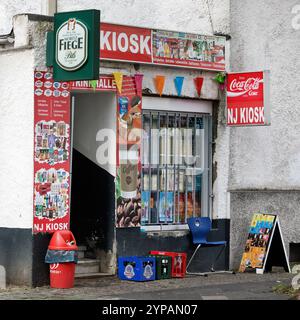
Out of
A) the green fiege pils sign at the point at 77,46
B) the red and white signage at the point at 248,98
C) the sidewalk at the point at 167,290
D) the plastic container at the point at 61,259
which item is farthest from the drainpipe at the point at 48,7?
the sidewalk at the point at 167,290

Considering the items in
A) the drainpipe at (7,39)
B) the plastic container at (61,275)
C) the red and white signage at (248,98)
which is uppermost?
the drainpipe at (7,39)

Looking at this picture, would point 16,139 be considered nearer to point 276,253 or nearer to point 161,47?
point 161,47

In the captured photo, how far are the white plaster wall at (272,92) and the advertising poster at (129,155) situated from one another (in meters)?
2.10

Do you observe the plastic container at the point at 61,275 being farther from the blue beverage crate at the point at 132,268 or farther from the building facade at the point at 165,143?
the blue beverage crate at the point at 132,268

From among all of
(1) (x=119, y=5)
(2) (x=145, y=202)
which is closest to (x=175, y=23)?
(1) (x=119, y=5)

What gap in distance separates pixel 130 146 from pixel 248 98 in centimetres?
213

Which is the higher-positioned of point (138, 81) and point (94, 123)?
point (138, 81)

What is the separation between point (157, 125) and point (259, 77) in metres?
1.84

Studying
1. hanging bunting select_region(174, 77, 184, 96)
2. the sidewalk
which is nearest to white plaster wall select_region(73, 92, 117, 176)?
hanging bunting select_region(174, 77, 184, 96)

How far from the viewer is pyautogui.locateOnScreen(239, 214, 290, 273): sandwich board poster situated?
55.0 feet

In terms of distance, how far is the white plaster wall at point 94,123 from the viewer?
614 inches

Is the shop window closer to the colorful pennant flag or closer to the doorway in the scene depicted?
the colorful pennant flag

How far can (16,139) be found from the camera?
48.0ft

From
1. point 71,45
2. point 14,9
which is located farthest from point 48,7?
point 71,45
